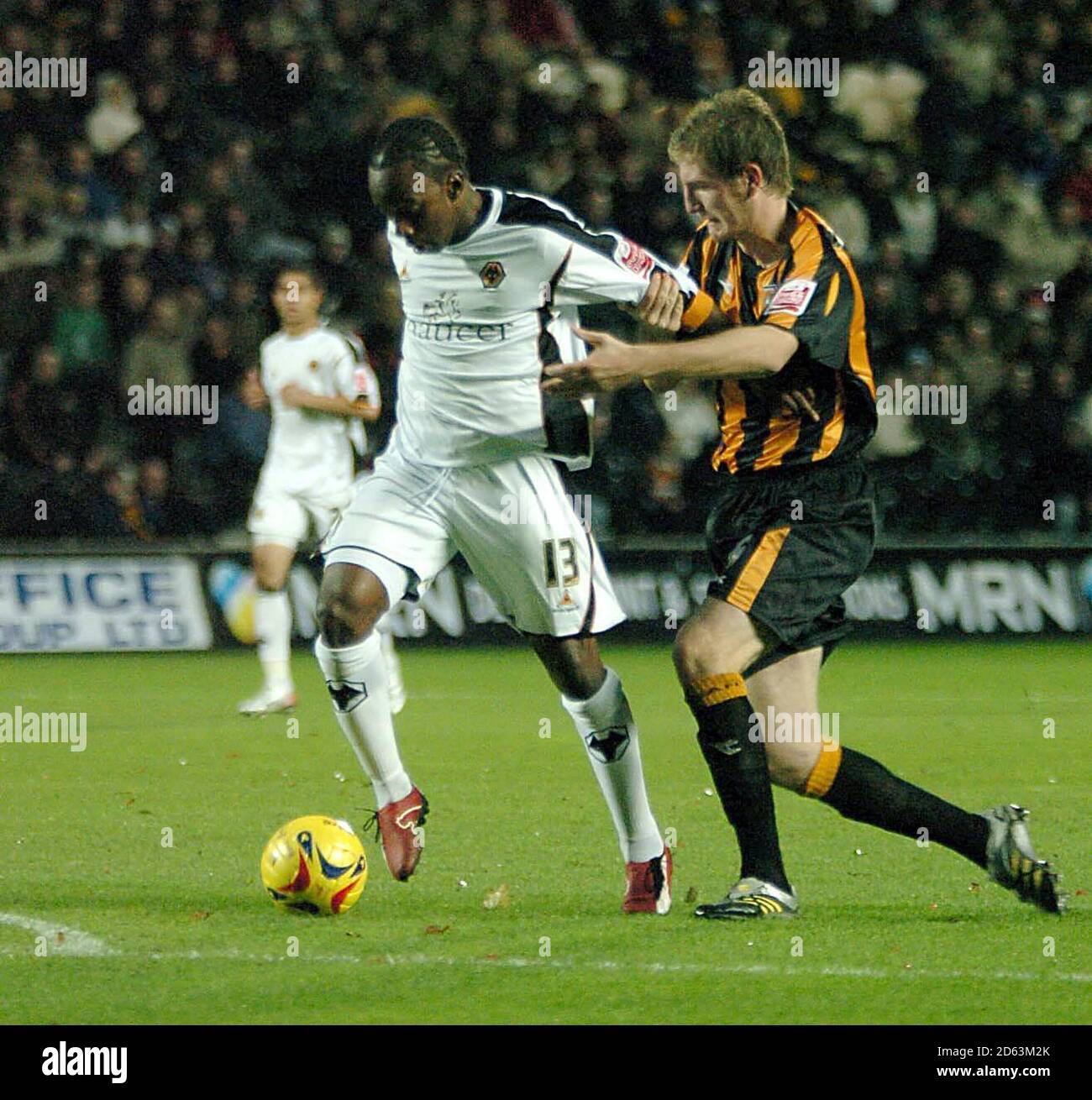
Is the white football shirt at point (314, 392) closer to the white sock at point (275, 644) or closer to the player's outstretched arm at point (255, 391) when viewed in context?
the player's outstretched arm at point (255, 391)

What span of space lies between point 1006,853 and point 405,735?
15.9ft

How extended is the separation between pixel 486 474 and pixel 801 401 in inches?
42.1

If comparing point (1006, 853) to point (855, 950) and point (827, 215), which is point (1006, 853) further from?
point (827, 215)

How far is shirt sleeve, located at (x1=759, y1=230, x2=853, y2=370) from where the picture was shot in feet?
16.9

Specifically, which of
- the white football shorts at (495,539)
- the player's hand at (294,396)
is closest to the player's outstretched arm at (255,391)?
the player's hand at (294,396)

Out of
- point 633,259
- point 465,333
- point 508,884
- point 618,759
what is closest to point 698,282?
point 633,259

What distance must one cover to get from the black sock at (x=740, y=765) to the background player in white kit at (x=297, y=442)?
17.7 ft

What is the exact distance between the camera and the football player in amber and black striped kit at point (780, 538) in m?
5.26

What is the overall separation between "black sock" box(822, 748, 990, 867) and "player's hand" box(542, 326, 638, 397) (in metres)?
1.29

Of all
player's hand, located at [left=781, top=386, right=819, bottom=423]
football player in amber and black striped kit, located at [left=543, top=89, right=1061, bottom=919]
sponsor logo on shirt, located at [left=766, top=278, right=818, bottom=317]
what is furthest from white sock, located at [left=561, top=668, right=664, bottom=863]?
sponsor logo on shirt, located at [left=766, top=278, right=818, bottom=317]

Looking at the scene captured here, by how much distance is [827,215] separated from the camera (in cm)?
1477

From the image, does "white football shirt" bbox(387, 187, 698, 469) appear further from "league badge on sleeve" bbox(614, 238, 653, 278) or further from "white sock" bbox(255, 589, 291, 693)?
"white sock" bbox(255, 589, 291, 693)

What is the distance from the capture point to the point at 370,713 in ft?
19.0
